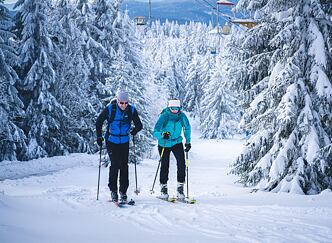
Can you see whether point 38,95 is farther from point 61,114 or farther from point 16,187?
point 16,187

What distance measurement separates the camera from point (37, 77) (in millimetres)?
24234

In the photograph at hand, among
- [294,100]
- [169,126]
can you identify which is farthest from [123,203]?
[294,100]

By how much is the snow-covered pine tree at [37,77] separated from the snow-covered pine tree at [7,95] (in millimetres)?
1937

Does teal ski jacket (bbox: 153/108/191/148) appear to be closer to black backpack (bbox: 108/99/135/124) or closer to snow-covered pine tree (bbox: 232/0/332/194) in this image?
black backpack (bbox: 108/99/135/124)

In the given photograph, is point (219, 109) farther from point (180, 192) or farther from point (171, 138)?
point (180, 192)

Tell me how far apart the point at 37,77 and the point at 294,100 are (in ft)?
61.5

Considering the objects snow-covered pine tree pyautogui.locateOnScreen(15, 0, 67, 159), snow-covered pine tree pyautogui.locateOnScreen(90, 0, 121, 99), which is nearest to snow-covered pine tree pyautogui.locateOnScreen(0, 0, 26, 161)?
snow-covered pine tree pyautogui.locateOnScreen(15, 0, 67, 159)

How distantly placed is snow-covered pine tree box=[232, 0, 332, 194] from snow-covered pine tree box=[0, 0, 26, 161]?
13.7 metres

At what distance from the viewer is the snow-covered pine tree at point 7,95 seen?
19422mm

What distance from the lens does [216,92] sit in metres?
A: 52.6

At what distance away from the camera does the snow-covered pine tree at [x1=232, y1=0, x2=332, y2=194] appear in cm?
927

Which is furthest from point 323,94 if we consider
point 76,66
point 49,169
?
point 76,66

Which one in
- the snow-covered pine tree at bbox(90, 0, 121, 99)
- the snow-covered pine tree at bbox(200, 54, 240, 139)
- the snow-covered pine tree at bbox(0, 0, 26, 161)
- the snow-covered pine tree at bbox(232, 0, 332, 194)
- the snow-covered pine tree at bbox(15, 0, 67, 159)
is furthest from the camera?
the snow-covered pine tree at bbox(200, 54, 240, 139)

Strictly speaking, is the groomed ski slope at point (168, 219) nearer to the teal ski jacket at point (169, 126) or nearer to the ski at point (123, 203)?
the ski at point (123, 203)
